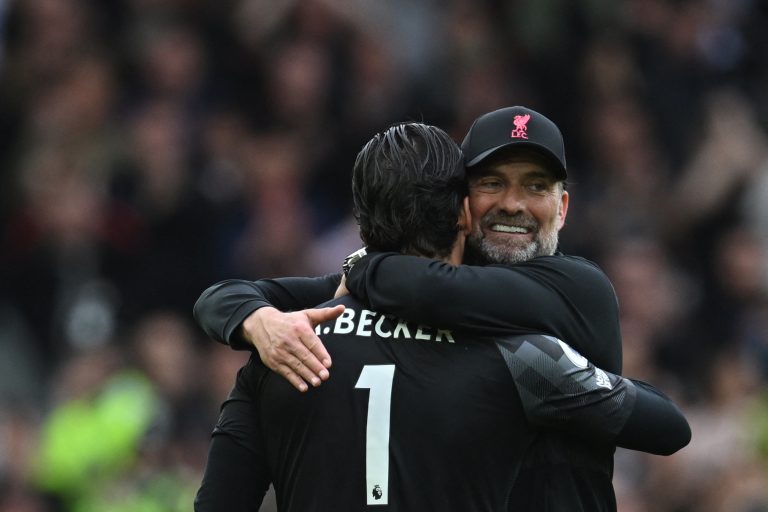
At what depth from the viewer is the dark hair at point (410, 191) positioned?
364 cm

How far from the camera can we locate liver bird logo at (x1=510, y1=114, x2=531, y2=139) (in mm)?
→ 3838

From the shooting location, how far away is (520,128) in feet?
12.6

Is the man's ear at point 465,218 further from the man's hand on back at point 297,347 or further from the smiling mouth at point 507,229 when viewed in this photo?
the man's hand on back at point 297,347

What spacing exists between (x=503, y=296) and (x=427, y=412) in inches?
13.3

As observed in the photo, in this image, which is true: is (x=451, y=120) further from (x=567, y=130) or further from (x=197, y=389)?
(x=197, y=389)

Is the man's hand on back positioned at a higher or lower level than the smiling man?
lower

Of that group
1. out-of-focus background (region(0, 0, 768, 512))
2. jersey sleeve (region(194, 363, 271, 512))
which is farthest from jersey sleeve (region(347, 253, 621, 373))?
out-of-focus background (region(0, 0, 768, 512))

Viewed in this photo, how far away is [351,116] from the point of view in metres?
9.34

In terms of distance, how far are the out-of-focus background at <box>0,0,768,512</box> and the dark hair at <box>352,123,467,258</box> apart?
389 centimetres

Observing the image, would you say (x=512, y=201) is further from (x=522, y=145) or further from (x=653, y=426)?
(x=653, y=426)

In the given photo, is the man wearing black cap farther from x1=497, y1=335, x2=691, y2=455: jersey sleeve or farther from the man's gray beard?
the man's gray beard

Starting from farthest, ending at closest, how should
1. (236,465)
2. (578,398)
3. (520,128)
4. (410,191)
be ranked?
1. (520,128)
2. (236,465)
3. (410,191)
4. (578,398)

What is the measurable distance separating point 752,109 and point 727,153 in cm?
57

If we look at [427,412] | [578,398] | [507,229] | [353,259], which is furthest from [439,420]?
[507,229]
